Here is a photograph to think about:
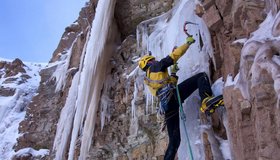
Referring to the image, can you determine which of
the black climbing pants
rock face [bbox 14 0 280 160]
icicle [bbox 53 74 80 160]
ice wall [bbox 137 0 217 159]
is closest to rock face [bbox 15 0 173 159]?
rock face [bbox 14 0 280 160]

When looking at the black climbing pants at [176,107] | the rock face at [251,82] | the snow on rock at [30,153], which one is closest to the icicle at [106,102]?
the black climbing pants at [176,107]

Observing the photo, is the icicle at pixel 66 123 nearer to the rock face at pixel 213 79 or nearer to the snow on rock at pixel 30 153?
the rock face at pixel 213 79

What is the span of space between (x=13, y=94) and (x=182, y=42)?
941 cm

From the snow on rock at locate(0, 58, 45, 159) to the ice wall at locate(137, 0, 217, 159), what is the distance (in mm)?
6053

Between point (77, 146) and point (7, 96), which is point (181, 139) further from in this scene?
point (7, 96)

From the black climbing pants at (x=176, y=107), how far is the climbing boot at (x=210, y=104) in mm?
232

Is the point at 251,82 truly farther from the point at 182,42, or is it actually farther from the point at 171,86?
the point at 182,42

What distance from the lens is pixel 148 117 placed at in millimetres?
5723

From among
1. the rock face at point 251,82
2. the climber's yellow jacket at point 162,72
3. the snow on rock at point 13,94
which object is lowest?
the rock face at point 251,82

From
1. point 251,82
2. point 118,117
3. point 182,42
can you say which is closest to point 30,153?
point 118,117

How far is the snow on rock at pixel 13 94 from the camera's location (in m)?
11.8

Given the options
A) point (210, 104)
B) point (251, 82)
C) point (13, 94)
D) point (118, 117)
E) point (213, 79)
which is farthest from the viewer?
point (13, 94)

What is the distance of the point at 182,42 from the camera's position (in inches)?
218

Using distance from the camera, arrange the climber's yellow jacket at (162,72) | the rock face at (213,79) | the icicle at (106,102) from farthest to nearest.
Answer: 1. the icicle at (106,102)
2. the climber's yellow jacket at (162,72)
3. the rock face at (213,79)
